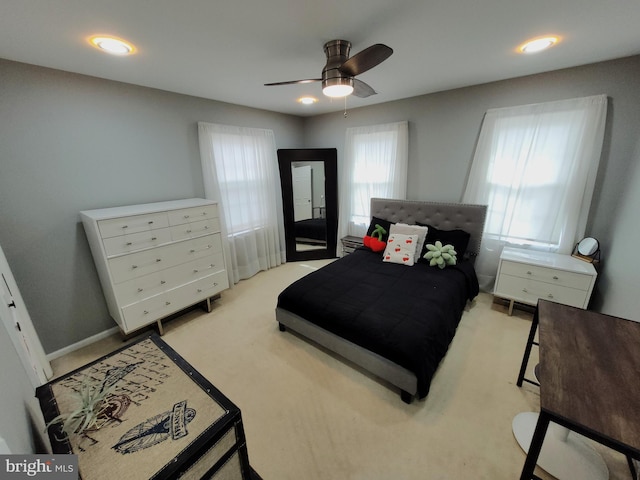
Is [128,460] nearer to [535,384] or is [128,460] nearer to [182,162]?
[535,384]

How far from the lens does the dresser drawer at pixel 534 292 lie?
2.31 metres

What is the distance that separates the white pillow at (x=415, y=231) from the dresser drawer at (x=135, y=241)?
8.53ft

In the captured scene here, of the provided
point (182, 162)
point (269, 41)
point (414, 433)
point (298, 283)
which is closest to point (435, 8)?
point (269, 41)

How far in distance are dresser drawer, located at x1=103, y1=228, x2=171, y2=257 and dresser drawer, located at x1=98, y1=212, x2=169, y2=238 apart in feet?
0.12

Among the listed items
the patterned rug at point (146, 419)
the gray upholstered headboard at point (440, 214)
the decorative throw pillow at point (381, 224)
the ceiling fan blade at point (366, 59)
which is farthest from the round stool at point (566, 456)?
the ceiling fan blade at point (366, 59)

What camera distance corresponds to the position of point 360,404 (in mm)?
1760

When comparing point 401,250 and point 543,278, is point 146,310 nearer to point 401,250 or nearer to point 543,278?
point 401,250

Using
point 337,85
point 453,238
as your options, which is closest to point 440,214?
point 453,238

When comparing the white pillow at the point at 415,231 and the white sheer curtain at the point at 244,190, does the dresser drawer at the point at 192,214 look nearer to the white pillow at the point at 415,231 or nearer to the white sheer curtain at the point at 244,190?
the white sheer curtain at the point at 244,190

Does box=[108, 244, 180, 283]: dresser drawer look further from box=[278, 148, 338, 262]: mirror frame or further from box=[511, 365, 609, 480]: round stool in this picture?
box=[511, 365, 609, 480]: round stool

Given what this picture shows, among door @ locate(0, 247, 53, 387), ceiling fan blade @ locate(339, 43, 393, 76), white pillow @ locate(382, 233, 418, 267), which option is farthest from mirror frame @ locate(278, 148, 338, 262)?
door @ locate(0, 247, 53, 387)

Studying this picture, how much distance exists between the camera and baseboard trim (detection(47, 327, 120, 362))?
2.26 metres

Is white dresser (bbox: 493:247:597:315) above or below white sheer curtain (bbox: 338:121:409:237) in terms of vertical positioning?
below

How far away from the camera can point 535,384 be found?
1844mm
